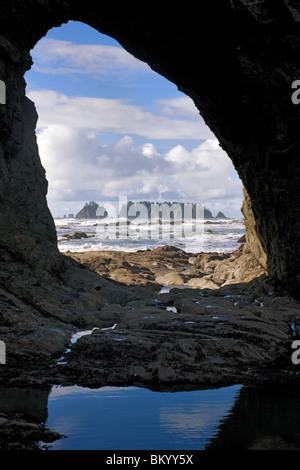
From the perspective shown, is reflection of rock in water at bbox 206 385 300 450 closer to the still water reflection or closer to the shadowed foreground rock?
the still water reflection

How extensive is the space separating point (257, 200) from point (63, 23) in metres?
8.57

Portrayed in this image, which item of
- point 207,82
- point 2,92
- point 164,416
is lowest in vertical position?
point 164,416

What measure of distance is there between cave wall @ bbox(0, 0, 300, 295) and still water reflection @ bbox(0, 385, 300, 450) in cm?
646

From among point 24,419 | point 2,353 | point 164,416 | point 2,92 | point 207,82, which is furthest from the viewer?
point 207,82

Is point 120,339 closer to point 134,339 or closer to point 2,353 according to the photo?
point 134,339

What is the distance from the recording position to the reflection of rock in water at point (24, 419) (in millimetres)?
4711

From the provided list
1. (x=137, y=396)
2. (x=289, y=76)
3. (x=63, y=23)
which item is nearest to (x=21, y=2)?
(x=63, y=23)

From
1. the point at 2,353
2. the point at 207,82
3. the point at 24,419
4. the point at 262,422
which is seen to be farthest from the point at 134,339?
the point at 207,82

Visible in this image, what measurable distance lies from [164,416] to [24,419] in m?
1.72

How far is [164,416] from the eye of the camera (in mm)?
5602

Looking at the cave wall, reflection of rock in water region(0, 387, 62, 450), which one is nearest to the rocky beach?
reflection of rock in water region(0, 387, 62, 450)

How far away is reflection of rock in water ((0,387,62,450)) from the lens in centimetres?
471

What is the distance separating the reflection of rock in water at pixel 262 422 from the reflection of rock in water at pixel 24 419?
186cm

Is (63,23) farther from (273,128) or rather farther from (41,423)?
(41,423)
